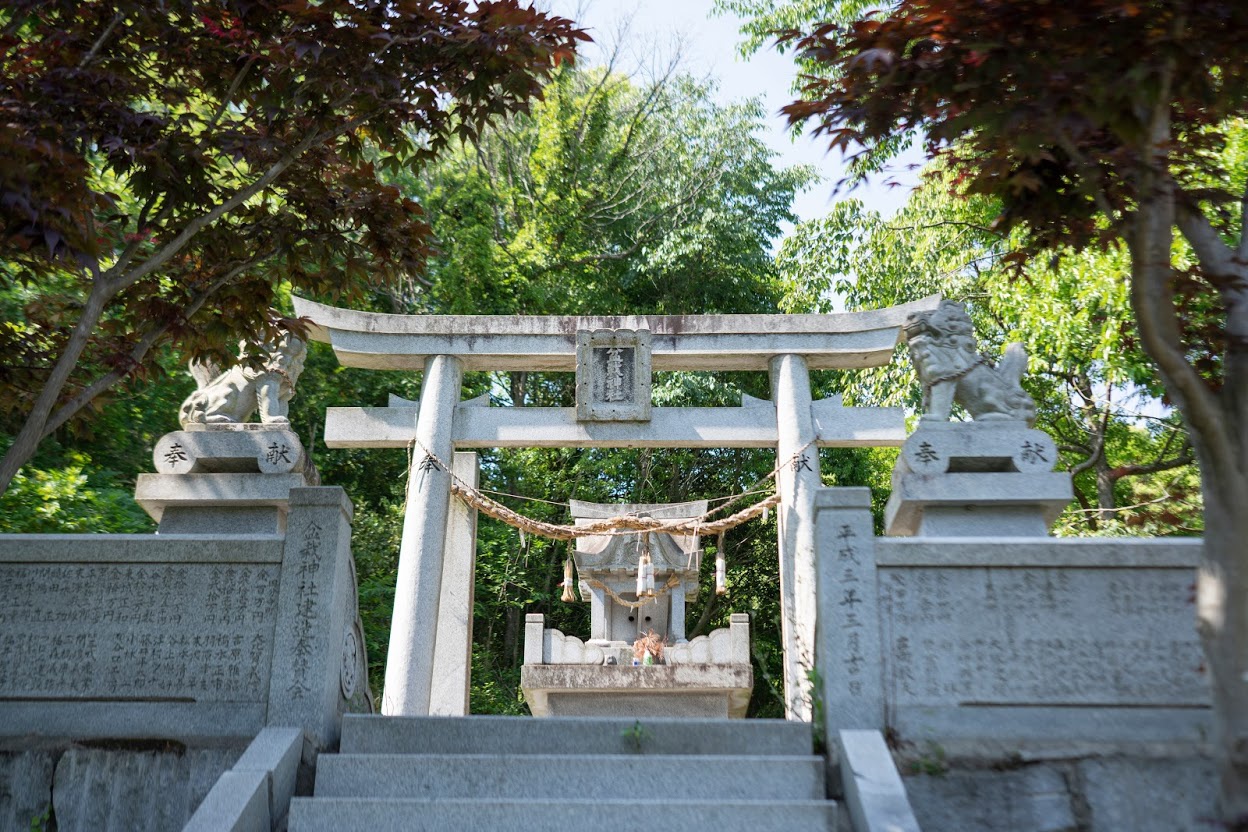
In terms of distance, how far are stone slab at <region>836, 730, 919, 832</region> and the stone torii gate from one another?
5.60 meters

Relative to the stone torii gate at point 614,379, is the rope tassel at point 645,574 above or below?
below

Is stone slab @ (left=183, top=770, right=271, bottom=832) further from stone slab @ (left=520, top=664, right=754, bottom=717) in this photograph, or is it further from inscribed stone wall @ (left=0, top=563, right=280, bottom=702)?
stone slab @ (left=520, top=664, right=754, bottom=717)

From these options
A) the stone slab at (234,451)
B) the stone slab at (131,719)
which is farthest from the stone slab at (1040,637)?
the stone slab at (234,451)

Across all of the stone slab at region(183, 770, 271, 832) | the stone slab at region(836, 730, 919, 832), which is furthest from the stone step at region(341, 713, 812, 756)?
the stone slab at region(183, 770, 271, 832)

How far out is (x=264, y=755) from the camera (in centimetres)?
491

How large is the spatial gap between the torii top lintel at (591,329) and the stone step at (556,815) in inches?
262

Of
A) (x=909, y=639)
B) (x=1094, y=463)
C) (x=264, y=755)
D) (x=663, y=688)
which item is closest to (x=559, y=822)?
(x=264, y=755)

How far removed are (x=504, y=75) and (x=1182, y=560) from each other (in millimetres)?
4200

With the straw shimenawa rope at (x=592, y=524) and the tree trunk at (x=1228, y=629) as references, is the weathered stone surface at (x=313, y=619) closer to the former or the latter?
the tree trunk at (x=1228, y=629)

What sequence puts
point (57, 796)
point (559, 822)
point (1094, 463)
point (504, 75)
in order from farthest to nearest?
point (1094, 463), point (504, 75), point (57, 796), point (559, 822)

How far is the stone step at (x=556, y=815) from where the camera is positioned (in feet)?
15.4

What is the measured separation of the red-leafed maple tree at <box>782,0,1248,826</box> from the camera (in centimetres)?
363

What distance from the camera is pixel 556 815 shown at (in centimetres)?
474

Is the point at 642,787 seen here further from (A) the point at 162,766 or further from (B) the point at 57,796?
(B) the point at 57,796
